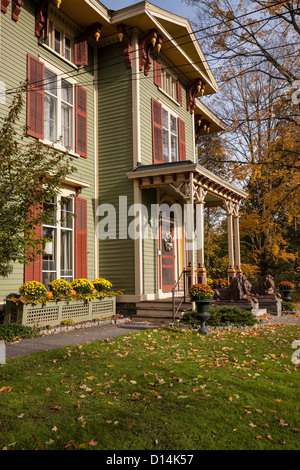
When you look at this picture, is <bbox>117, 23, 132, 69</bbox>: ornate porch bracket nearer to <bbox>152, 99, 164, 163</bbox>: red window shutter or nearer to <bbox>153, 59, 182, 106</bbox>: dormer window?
<bbox>153, 59, 182, 106</bbox>: dormer window

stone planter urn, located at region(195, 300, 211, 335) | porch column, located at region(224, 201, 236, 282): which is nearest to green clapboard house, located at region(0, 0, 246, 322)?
porch column, located at region(224, 201, 236, 282)

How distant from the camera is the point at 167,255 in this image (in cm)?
1266

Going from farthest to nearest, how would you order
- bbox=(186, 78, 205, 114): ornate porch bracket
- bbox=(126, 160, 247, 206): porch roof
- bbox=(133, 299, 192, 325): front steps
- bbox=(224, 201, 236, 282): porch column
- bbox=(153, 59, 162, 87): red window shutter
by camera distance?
bbox=(186, 78, 205, 114): ornate porch bracket → bbox=(224, 201, 236, 282): porch column → bbox=(153, 59, 162, 87): red window shutter → bbox=(126, 160, 247, 206): porch roof → bbox=(133, 299, 192, 325): front steps

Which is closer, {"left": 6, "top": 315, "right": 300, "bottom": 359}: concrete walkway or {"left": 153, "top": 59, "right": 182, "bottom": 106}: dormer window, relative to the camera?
{"left": 6, "top": 315, "right": 300, "bottom": 359}: concrete walkway

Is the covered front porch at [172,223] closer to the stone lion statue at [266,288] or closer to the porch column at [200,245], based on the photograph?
the porch column at [200,245]

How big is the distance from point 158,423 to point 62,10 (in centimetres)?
1102

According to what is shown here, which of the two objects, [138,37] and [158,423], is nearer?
[158,423]

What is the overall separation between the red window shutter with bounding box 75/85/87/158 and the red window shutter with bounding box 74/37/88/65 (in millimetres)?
741

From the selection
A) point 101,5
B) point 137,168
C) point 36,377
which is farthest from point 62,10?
point 36,377

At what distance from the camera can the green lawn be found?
325 centimetres

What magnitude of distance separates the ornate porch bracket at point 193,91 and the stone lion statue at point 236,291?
7.76 meters

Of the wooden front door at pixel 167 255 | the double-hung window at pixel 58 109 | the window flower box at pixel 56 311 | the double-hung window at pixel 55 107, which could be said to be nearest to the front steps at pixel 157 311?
the window flower box at pixel 56 311

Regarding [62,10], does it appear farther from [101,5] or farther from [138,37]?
[138,37]

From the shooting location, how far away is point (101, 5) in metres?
10.9
